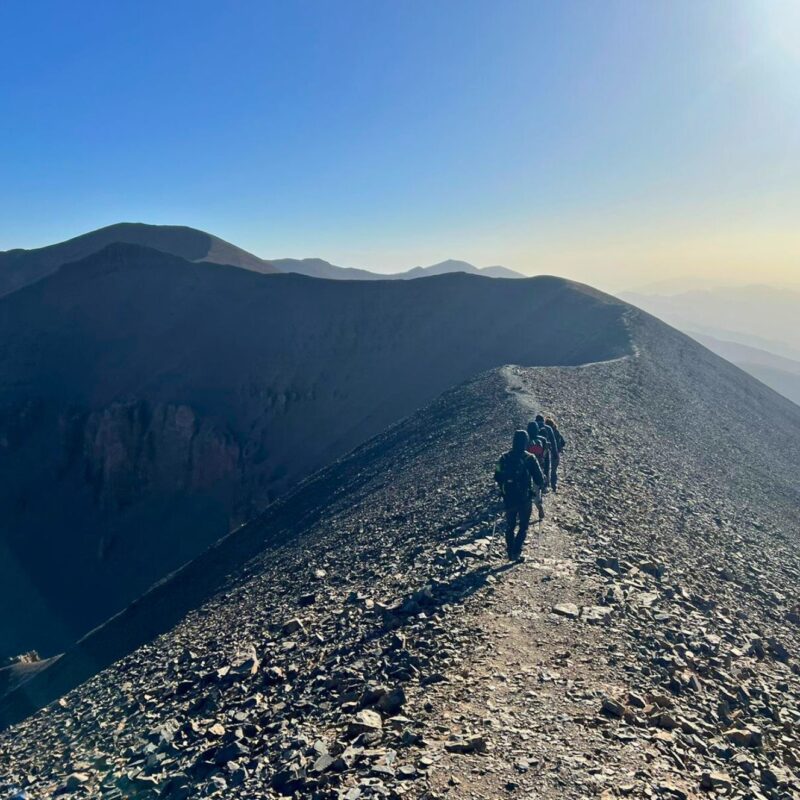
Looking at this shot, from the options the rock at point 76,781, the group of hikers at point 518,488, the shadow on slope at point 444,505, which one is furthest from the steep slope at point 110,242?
the rock at point 76,781

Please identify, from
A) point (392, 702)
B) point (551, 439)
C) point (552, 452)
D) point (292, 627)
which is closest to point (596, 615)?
point (392, 702)

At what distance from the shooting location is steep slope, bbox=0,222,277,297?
259 ft

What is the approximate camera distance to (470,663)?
7113mm

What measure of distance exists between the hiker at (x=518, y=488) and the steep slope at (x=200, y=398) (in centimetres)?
2312

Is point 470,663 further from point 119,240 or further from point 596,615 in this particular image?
point 119,240

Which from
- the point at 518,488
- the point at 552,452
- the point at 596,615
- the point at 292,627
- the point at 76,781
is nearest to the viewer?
the point at 76,781

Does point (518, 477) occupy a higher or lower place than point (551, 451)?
higher

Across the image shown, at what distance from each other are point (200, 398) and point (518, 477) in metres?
39.6

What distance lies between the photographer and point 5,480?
4747 cm

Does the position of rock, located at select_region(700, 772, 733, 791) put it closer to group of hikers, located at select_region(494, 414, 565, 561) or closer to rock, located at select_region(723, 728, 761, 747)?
rock, located at select_region(723, 728, 761, 747)

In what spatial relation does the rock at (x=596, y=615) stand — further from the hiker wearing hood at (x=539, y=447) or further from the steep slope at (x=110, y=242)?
the steep slope at (x=110, y=242)

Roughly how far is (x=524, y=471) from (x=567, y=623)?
297 centimetres

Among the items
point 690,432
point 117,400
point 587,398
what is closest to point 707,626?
point 587,398

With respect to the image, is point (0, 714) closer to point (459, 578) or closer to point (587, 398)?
point (459, 578)
